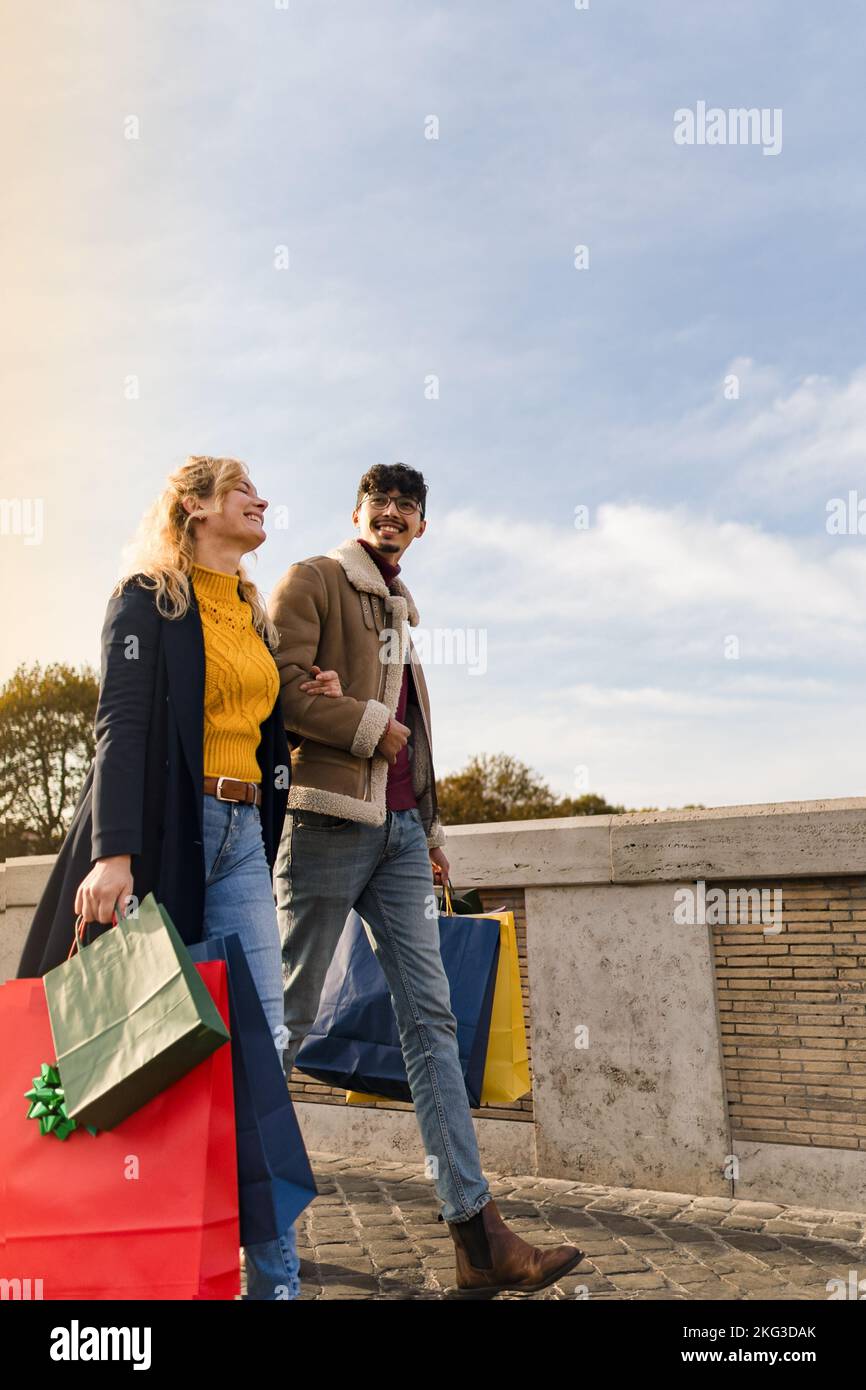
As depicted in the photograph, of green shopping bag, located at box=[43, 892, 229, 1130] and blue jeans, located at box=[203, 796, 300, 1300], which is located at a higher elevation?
blue jeans, located at box=[203, 796, 300, 1300]

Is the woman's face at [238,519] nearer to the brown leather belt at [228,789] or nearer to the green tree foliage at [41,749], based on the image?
the brown leather belt at [228,789]

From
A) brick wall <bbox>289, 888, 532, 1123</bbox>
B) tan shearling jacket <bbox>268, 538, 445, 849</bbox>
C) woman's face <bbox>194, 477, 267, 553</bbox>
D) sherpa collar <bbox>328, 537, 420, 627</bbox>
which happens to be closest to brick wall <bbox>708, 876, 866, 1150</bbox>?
brick wall <bbox>289, 888, 532, 1123</bbox>

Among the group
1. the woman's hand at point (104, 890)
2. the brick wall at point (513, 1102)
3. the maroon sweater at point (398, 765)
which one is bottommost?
the brick wall at point (513, 1102)

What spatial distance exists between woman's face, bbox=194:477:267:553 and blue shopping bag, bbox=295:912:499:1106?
1505 mm

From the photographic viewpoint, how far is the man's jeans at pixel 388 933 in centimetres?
383

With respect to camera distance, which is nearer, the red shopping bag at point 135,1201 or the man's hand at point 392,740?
the red shopping bag at point 135,1201

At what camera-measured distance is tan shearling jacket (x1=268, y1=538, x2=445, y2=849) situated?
385cm

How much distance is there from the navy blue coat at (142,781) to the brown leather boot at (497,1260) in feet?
4.60

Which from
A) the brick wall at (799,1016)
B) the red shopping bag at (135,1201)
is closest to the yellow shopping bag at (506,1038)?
the brick wall at (799,1016)

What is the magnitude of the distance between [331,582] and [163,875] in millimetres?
1437

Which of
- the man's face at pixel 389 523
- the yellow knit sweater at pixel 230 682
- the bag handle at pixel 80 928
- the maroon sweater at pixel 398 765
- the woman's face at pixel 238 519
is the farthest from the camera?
the man's face at pixel 389 523

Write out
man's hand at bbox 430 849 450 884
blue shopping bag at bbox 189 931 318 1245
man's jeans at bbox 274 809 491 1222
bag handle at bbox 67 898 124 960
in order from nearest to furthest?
1. blue shopping bag at bbox 189 931 318 1245
2. bag handle at bbox 67 898 124 960
3. man's jeans at bbox 274 809 491 1222
4. man's hand at bbox 430 849 450 884

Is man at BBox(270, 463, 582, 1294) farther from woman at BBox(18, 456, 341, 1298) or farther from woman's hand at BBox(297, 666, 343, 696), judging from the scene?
woman at BBox(18, 456, 341, 1298)
